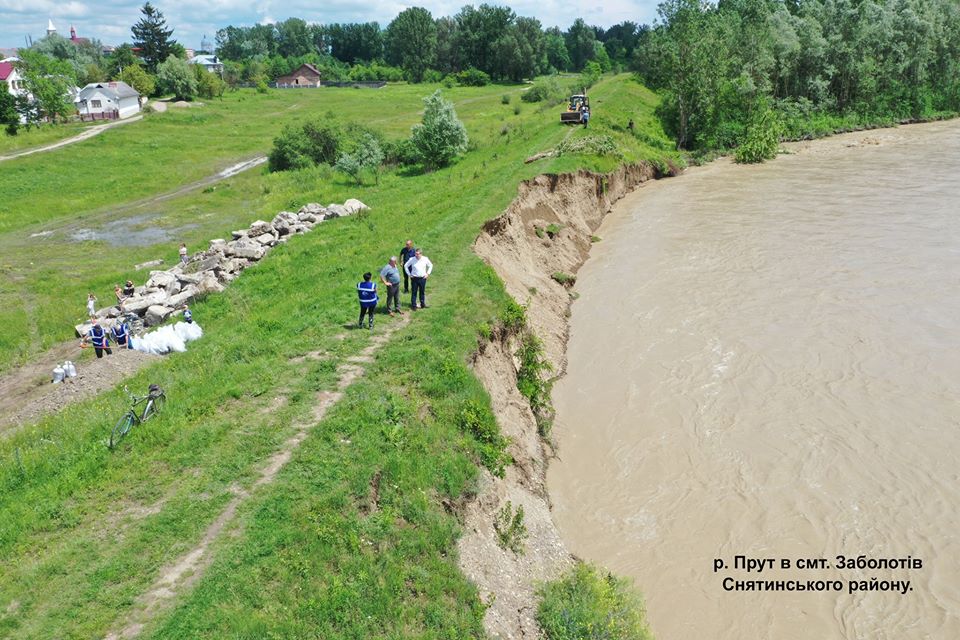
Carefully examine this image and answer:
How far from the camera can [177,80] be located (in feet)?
330

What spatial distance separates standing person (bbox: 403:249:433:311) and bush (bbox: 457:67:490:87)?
396ft

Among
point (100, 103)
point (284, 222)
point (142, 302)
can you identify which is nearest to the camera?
point (142, 302)

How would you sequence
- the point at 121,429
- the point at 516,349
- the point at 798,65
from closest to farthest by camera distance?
the point at 121,429
the point at 516,349
the point at 798,65

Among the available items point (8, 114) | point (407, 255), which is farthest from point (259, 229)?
point (8, 114)

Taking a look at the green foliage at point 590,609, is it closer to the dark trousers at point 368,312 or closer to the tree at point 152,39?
the dark trousers at point 368,312

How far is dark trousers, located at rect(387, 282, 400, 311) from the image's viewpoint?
2025cm

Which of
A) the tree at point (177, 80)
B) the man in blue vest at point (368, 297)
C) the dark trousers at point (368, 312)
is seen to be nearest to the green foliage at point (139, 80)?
the tree at point (177, 80)

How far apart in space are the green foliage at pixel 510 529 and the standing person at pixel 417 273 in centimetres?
823

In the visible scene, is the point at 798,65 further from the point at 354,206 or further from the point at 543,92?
the point at 354,206

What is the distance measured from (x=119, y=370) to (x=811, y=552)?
21.0m

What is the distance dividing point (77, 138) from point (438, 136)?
4466 cm

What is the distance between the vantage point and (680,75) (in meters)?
59.5

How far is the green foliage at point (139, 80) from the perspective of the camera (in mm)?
99188

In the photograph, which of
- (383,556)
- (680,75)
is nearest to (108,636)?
(383,556)
